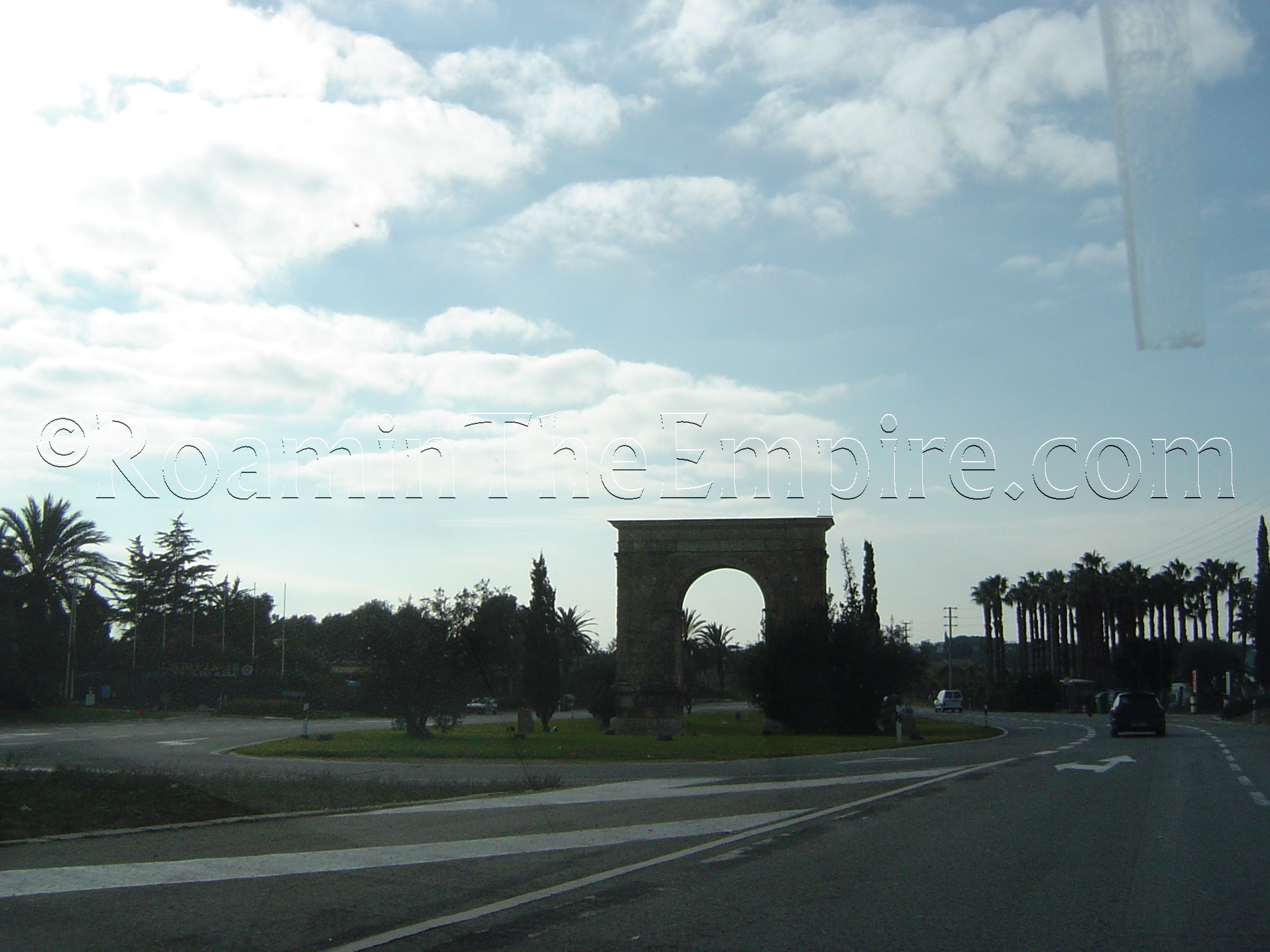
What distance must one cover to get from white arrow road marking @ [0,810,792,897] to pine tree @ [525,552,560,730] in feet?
106

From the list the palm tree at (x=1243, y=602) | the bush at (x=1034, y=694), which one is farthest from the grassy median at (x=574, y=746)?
the palm tree at (x=1243, y=602)

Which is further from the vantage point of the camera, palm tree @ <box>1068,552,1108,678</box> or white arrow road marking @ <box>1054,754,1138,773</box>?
palm tree @ <box>1068,552,1108,678</box>

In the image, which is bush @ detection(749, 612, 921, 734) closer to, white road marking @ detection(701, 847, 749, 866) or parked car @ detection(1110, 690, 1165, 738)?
parked car @ detection(1110, 690, 1165, 738)

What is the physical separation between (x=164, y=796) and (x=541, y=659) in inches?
1285

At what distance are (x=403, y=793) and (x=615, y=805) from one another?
3.19 meters

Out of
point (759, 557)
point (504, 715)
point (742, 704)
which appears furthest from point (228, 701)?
point (742, 704)

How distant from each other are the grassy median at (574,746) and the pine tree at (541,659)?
273 cm

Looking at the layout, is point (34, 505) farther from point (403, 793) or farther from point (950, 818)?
point (950, 818)

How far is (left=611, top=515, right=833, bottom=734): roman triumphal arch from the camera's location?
42344mm

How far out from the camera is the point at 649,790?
1592 centimetres

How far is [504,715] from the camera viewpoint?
220 feet

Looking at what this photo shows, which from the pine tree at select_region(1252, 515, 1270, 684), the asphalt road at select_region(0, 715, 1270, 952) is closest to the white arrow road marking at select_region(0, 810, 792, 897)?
the asphalt road at select_region(0, 715, 1270, 952)

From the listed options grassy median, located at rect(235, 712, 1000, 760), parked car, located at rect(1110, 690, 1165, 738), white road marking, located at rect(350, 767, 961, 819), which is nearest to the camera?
white road marking, located at rect(350, 767, 961, 819)

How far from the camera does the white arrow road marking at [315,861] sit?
8133mm
